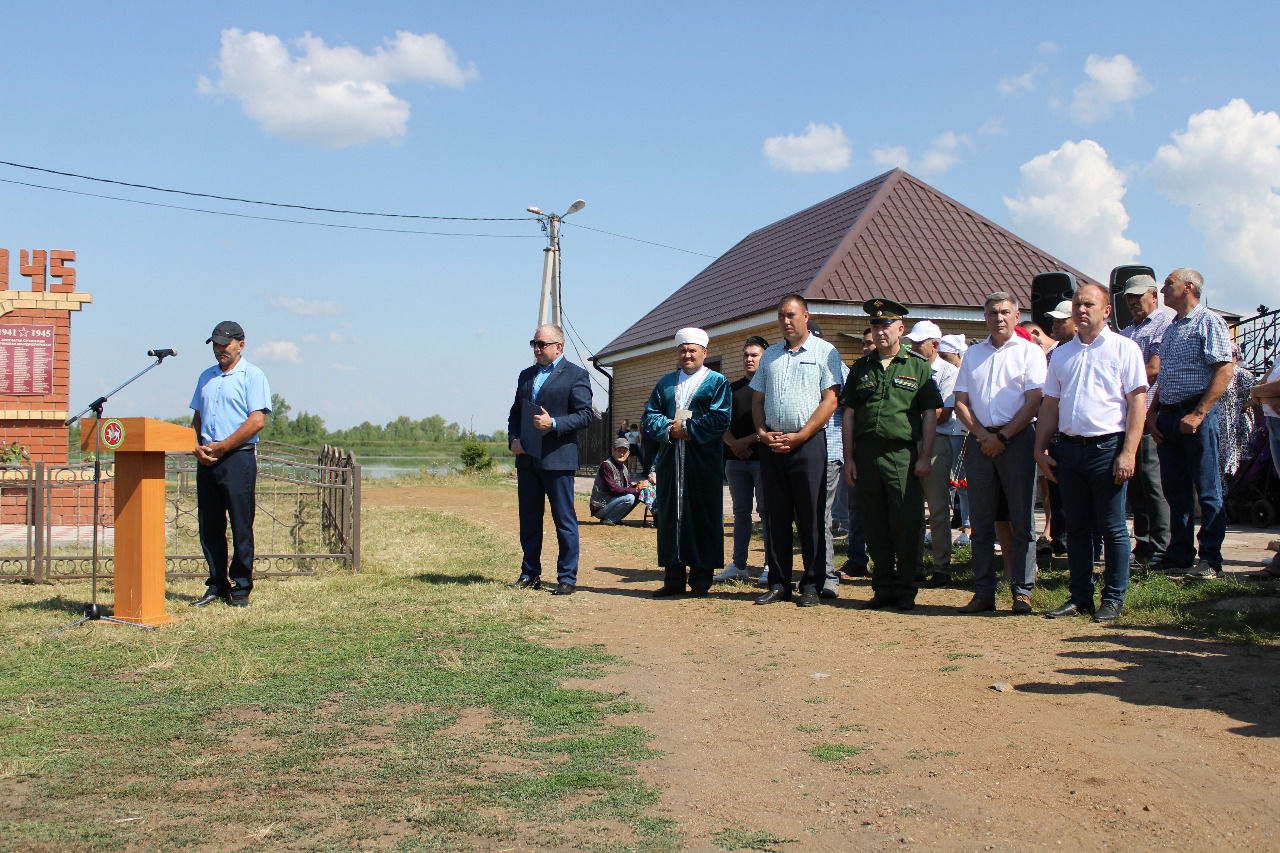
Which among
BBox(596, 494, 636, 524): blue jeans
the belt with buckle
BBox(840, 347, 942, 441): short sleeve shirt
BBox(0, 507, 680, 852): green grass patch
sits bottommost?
BBox(0, 507, 680, 852): green grass patch

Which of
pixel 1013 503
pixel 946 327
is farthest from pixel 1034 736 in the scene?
pixel 946 327

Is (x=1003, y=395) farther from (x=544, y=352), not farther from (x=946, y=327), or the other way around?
(x=946, y=327)

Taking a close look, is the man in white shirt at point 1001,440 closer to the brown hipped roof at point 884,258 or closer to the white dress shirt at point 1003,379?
the white dress shirt at point 1003,379

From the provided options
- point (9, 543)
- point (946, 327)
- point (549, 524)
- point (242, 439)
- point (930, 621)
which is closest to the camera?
point (930, 621)

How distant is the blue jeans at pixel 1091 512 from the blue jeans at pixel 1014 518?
0.20m

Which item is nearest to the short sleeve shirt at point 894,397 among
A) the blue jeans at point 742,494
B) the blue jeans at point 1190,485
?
the blue jeans at point 742,494

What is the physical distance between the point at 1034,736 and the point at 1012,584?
2771mm

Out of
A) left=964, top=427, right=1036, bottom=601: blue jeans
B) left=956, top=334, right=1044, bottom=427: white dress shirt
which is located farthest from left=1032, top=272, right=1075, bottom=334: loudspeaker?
left=964, top=427, right=1036, bottom=601: blue jeans

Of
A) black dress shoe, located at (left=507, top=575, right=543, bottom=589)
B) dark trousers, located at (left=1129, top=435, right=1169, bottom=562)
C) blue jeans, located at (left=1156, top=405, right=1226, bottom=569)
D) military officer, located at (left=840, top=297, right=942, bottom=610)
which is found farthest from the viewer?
black dress shoe, located at (left=507, top=575, right=543, bottom=589)

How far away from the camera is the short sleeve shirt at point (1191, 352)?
6871 mm

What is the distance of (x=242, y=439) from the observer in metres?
7.16

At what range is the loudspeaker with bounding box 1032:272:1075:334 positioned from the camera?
363 inches

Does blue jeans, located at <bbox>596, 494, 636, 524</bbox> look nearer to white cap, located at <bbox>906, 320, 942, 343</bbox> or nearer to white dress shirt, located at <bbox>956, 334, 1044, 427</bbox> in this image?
white cap, located at <bbox>906, 320, 942, 343</bbox>

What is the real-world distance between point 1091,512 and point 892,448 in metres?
1.26
